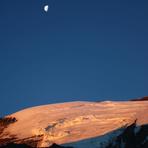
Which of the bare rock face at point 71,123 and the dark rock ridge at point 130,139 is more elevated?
the bare rock face at point 71,123

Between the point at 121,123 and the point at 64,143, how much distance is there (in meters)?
6.26

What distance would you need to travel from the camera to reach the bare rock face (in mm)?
42312

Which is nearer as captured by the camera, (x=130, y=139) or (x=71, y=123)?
(x=130, y=139)

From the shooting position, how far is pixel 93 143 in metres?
40.7

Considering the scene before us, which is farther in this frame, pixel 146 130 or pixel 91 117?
pixel 91 117

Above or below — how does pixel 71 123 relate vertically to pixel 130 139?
above

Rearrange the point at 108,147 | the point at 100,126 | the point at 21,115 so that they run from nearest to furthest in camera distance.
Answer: the point at 108,147, the point at 100,126, the point at 21,115

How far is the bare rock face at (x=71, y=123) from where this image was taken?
4231 centimetres

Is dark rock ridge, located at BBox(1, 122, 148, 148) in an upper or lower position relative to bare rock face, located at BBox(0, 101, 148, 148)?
lower

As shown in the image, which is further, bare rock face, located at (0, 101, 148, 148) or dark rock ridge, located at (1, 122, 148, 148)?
bare rock face, located at (0, 101, 148, 148)

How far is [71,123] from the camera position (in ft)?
154

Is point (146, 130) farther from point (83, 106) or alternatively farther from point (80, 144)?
point (83, 106)

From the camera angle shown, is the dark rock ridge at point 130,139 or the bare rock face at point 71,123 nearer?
the dark rock ridge at point 130,139

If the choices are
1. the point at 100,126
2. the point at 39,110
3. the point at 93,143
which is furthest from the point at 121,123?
the point at 39,110
